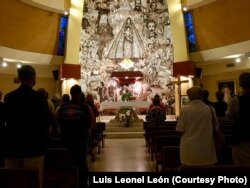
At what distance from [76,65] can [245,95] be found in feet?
50.0

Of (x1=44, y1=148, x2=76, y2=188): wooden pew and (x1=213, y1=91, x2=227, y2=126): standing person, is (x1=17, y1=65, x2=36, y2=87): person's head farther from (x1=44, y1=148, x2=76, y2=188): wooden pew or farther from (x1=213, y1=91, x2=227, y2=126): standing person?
(x1=213, y1=91, x2=227, y2=126): standing person

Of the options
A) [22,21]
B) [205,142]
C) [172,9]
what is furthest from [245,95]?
[172,9]

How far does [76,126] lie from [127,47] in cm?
1501

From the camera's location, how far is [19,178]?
2465 millimetres

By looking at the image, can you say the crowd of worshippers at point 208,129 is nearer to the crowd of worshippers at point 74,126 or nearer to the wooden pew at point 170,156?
the crowd of worshippers at point 74,126

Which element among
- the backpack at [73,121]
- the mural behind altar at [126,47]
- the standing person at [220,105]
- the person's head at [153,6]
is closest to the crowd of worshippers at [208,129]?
the backpack at [73,121]

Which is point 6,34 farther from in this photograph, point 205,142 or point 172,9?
point 205,142

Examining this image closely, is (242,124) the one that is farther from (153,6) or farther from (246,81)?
(153,6)

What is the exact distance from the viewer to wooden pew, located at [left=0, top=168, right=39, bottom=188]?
244 cm

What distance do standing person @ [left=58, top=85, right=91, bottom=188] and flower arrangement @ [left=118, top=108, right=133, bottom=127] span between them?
9.43m

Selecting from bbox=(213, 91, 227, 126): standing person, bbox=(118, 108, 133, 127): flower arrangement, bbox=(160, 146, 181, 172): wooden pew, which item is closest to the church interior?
bbox=(118, 108, 133, 127): flower arrangement

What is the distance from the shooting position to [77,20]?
1872 cm

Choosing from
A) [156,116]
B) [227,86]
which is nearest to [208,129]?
[156,116]

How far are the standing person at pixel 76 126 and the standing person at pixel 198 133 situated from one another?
5.09 ft
